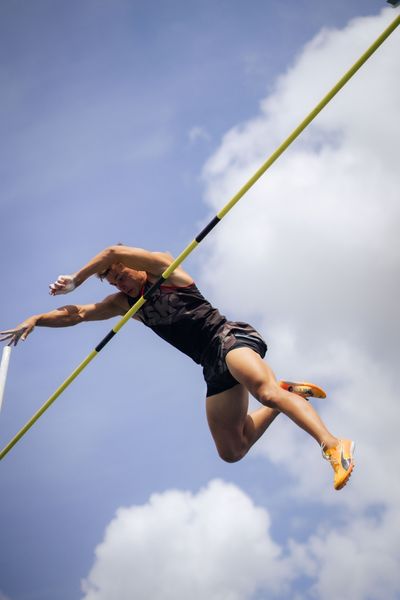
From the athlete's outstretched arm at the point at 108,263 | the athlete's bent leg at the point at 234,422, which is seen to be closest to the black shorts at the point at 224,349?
the athlete's bent leg at the point at 234,422

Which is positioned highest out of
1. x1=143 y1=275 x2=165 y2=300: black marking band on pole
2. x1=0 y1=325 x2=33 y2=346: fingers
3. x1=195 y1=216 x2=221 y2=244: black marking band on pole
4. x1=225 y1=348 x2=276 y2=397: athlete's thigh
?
x1=195 y1=216 x2=221 y2=244: black marking band on pole

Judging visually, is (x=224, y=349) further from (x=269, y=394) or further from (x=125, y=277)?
(x=125, y=277)

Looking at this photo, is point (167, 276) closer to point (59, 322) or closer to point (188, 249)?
point (188, 249)

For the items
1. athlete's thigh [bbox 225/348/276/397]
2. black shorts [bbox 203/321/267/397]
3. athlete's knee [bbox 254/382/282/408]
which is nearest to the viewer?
athlete's knee [bbox 254/382/282/408]

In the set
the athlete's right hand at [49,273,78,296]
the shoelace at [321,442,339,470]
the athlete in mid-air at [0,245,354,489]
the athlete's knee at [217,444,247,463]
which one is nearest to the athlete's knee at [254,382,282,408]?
the athlete in mid-air at [0,245,354,489]

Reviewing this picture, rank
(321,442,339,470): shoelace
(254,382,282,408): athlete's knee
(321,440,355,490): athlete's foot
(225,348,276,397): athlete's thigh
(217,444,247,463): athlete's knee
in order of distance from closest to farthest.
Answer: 1. (321,440,355,490): athlete's foot
2. (321,442,339,470): shoelace
3. (254,382,282,408): athlete's knee
4. (225,348,276,397): athlete's thigh
5. (217,444,247,463): athlete's knee

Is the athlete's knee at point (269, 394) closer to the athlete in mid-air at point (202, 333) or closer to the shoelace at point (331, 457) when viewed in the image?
the athlete in mid-air at point (202, 333)

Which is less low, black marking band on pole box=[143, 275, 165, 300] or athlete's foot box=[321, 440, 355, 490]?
black marking band on pole box=[143, 275, 165, 300]

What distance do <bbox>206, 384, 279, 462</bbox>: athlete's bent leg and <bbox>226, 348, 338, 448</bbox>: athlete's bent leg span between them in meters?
0.50

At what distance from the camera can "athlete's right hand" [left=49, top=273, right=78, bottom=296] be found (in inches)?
260

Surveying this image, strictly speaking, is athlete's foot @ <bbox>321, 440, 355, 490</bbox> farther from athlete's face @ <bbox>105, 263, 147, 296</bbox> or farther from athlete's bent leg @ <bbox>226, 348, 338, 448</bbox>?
athlete's face @ <bbox>105, 263, 147, 296</bbox>

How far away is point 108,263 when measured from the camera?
22.0 feet

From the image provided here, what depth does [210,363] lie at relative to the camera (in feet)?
21.9

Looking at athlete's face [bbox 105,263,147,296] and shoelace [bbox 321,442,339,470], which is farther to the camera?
athlete's face [bbox 105,263,147,296]
